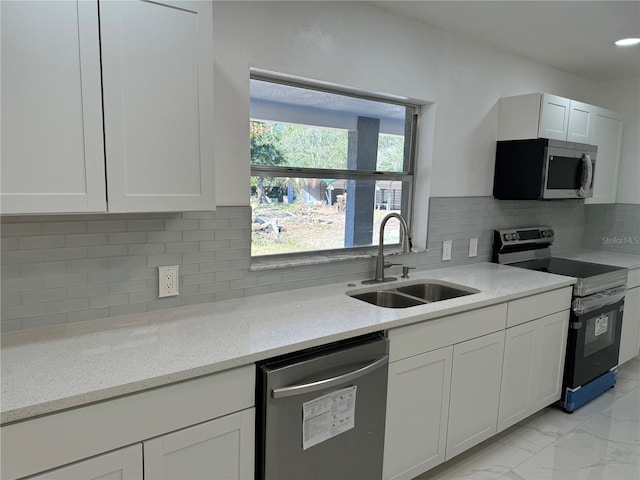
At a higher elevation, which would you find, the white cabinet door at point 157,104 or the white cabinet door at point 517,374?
the white cabinet door at point 157,104

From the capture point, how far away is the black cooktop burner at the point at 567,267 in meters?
2.87

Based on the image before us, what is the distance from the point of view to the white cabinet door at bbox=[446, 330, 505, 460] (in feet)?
6.98

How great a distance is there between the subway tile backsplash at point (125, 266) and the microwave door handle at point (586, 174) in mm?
1849

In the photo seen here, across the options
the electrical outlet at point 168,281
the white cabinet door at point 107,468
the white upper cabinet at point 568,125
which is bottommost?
the white cabinet door at point 107,468

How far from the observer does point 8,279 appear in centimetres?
152

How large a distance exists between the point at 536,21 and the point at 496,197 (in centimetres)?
118

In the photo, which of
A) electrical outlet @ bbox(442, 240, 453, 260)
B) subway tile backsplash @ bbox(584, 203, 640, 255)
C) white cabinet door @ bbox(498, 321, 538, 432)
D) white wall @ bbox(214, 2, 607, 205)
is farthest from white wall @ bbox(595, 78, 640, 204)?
white cabinet door @ bbox(498, 321, 538, 432)

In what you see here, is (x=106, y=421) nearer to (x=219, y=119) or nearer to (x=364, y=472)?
(x=364, y=472)

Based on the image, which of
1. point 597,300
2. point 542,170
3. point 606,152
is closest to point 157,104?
point 542,170

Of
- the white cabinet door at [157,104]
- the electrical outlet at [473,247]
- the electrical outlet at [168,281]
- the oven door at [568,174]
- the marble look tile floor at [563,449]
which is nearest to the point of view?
the white cabinet door at [157,104]

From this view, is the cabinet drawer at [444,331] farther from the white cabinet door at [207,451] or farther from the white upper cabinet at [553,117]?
the white upper cabinet at [553,117]

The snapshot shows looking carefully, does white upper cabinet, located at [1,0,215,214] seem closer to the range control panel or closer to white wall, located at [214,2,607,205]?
white wall, located at [214,2,607,205]

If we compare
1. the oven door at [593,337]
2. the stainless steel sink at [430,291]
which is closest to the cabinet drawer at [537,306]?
the oven door at [593,337]

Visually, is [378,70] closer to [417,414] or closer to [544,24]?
[544,24]
